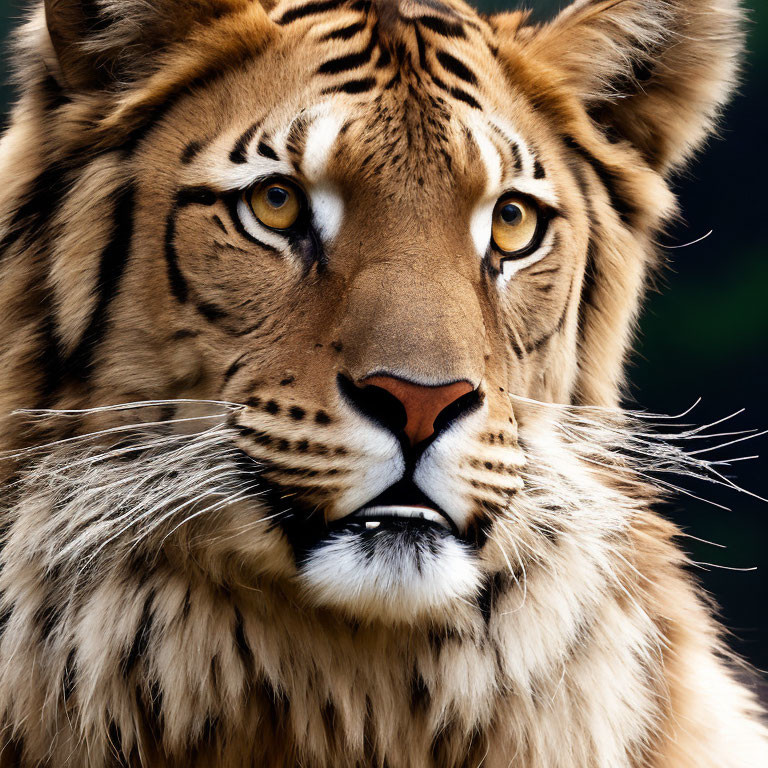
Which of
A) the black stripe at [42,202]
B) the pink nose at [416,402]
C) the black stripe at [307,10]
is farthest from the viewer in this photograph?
the black stripe at [307,10]

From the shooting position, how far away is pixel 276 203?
130 centimetres

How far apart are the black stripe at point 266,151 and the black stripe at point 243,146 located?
0.02m

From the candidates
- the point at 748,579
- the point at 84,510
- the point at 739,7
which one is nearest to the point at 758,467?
the point at 748,579

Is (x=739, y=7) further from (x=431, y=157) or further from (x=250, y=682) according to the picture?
(x=250, y=682)

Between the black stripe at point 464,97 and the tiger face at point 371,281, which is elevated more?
the black stripe at point 464,97

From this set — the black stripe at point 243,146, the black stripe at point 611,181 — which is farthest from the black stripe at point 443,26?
the black stripe at point 243,146

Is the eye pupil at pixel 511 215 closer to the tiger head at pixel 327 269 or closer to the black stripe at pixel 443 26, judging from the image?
the tiger head at pixel 327 269

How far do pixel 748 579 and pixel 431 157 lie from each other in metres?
3.18

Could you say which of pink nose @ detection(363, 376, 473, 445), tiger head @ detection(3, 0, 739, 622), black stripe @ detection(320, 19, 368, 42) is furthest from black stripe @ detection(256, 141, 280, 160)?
pink nose @ detection(363, 376, 473, 445)

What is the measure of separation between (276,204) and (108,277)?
9.5 inches

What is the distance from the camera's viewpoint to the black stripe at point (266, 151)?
1.27 m

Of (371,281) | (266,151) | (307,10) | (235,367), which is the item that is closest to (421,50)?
(307,10)

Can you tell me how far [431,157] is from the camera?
4.19 ft

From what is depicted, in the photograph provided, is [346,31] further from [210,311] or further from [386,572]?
[386,572]
